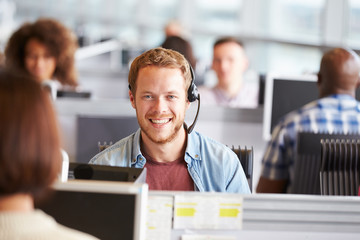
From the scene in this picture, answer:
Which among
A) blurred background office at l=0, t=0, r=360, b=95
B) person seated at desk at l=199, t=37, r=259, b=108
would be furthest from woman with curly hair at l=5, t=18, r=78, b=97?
person seated at desk at l=199, t=37, r=259, b=108

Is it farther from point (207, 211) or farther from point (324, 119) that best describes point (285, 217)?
point (324, 119)

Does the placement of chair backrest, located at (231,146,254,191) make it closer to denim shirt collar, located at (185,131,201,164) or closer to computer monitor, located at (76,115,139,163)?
denim shirt collar, located at (185,131,201,164)

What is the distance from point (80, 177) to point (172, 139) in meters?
0.25

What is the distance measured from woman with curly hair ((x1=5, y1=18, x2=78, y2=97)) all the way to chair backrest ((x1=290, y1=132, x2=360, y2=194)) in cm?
134

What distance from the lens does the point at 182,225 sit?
112 centimetres

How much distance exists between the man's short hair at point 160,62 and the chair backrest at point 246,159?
0.70ft

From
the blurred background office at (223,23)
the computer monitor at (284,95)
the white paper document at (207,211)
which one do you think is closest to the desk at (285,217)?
the white paper document at (207,211)

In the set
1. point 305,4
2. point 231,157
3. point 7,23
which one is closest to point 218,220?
point 231,157

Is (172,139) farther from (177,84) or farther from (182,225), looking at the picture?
(182,225)

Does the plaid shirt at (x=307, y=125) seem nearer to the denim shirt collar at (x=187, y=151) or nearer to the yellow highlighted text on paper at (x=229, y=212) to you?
the denim shirt collar at (x=187, y=151)

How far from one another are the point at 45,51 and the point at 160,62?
6.51ft

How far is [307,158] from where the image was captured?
1.98 metres

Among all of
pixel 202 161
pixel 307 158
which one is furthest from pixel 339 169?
pixel 202 161

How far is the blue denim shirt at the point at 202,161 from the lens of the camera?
128 cm
